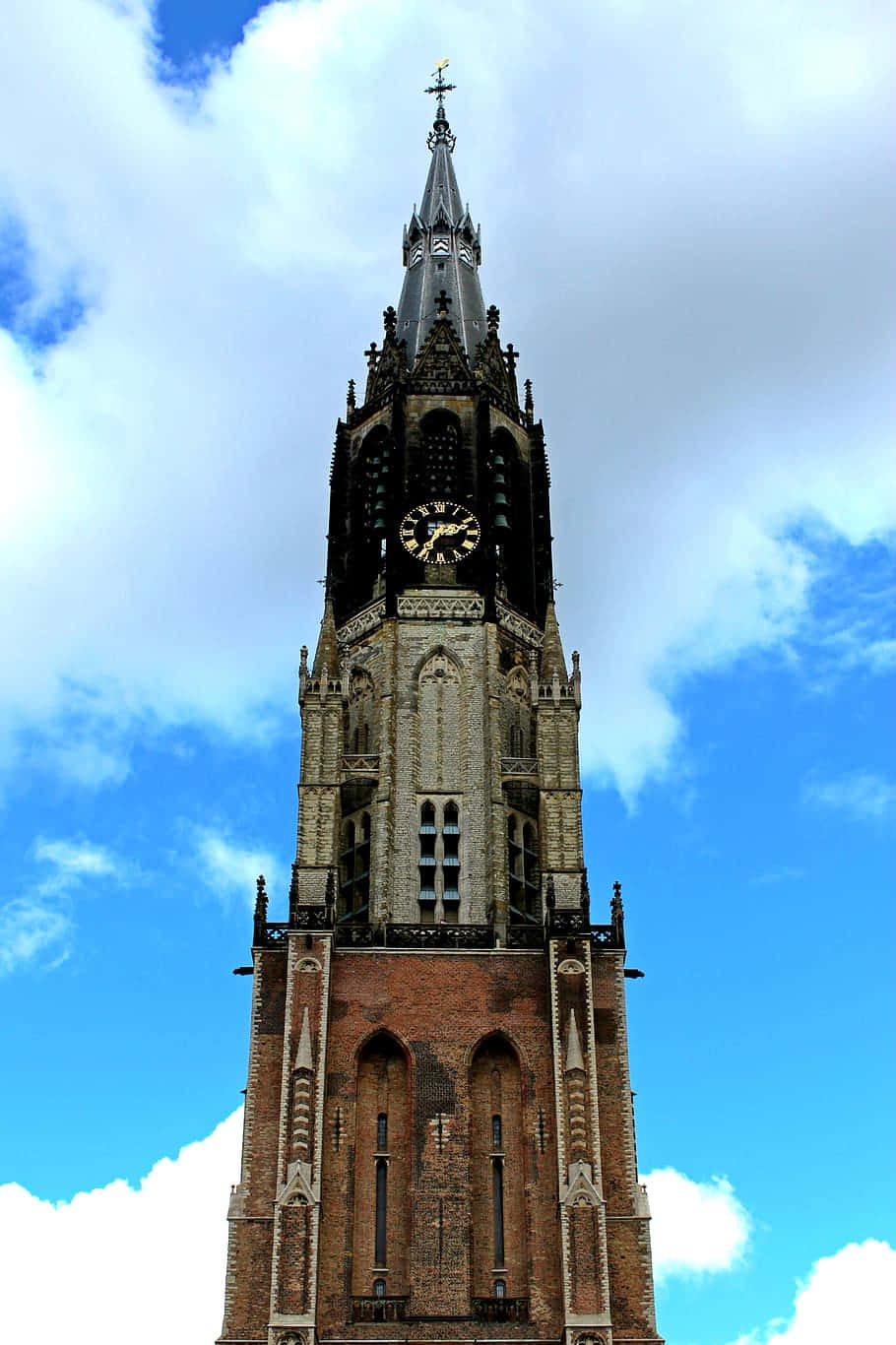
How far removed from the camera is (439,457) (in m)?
63.2

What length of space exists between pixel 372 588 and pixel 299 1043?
60.2 ft

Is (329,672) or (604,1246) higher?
(329,672)

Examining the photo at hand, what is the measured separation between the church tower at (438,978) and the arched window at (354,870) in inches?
3.1

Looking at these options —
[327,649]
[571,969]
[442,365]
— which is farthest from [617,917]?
[442,365]

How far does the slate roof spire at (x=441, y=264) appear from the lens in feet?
230

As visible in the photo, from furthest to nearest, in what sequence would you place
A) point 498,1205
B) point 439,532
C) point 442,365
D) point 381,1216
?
Result: point 442,365 < point 439,532 < point 498,1205 < point 381,1216

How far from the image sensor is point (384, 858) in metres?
54.1

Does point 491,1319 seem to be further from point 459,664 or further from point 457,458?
point 457,458

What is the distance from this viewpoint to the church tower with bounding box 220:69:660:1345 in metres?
45.4

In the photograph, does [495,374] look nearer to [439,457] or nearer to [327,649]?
[439,457]

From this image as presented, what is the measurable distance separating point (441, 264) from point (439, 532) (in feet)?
58.1

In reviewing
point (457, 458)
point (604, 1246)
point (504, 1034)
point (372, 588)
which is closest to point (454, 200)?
point (457, 458)

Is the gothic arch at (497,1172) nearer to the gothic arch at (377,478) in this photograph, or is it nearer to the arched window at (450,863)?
the arched window at (450,863)

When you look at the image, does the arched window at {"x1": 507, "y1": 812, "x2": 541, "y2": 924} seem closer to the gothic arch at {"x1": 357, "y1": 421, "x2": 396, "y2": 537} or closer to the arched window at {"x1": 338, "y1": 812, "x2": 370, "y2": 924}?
the arched window at {"x1": 338, "y1": 812, "x2": 370, "y2": 924}
